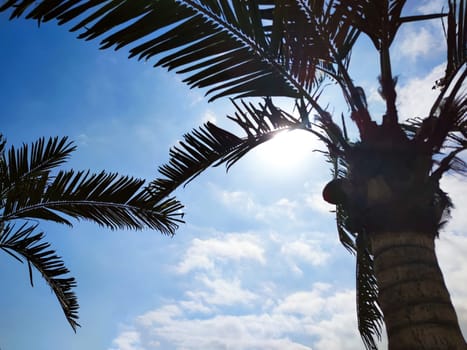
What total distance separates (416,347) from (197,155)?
2343mm

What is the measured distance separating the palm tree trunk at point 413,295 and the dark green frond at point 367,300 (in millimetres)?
2019

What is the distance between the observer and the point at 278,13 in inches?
123

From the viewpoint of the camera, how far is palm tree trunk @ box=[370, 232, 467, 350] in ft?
7.38

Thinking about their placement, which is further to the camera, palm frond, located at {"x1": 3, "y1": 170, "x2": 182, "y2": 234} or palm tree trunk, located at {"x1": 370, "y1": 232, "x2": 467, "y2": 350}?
palm frond, located at {"x1": 3, "y1": 170, "x2": 182, "y2": 234}

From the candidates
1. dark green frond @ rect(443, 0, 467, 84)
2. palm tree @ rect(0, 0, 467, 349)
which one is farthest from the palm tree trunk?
dark green frond @ rect(443, 0, 467, 84)

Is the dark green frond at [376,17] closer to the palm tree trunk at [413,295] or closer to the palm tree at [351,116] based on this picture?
the palm tree at [351,116]

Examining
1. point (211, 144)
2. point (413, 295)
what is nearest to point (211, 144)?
point (211, 144)

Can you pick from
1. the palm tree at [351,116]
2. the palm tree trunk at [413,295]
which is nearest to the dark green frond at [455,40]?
the palm tree at [351,116]

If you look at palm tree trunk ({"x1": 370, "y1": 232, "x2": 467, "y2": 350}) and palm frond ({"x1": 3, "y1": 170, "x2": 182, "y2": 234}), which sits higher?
Answer: palm frond ({"x1": 3, "y1": 170, "x2": 182, "y2": 234})

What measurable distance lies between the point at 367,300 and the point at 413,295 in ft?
8.59

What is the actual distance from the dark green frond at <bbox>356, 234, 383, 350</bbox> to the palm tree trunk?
202cm

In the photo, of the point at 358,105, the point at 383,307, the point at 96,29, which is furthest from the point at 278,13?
the point at 383,307

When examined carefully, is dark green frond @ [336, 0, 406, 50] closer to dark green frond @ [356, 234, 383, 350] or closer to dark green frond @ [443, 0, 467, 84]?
dark green frond @ [443, 0, 467, 84]

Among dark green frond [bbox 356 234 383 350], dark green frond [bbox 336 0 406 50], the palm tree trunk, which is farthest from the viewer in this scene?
dark green frond [bbox 356 234 383 350]
